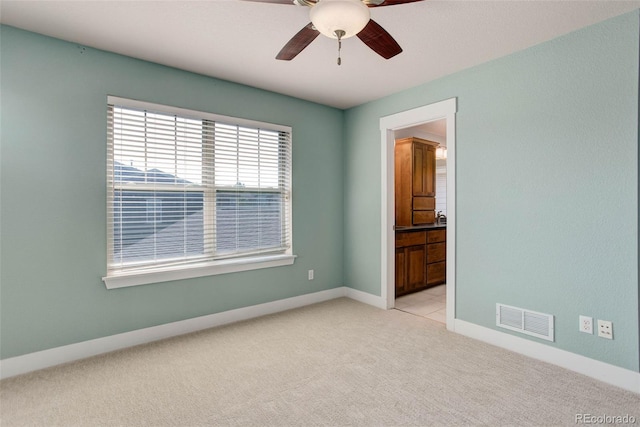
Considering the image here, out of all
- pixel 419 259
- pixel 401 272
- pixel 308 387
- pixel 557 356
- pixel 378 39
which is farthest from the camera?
pixel 419 259

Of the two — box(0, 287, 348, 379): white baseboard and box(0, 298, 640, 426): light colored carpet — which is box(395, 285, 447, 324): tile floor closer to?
box(0, 298, 640, 426): light colored carpet

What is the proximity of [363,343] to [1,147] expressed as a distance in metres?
3.09

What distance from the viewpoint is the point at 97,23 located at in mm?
2270

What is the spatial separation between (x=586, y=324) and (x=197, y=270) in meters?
3.17

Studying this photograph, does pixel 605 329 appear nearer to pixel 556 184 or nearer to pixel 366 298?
pixel 556 184

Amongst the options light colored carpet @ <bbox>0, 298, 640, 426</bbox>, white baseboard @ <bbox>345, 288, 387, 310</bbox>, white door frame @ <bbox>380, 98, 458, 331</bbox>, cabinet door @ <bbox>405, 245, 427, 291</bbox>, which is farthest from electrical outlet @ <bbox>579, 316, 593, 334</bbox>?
cabinet door @ <bbox>405, 245, 427, 291</bbox>

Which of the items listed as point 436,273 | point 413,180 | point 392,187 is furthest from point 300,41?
point 436,273

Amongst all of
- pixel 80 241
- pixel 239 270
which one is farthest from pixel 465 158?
pixel 80 241

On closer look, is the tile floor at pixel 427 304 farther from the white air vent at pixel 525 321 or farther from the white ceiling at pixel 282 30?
the white ceiling at pixel 282 30

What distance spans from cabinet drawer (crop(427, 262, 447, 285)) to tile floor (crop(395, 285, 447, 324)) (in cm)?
13

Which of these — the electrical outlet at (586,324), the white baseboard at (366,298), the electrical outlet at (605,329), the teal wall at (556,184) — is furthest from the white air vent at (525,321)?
the white baseboard at (366,298)

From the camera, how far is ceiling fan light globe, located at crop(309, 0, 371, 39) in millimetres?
1533

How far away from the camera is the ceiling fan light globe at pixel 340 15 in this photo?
1533 millimetres

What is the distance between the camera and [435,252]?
4.88m
